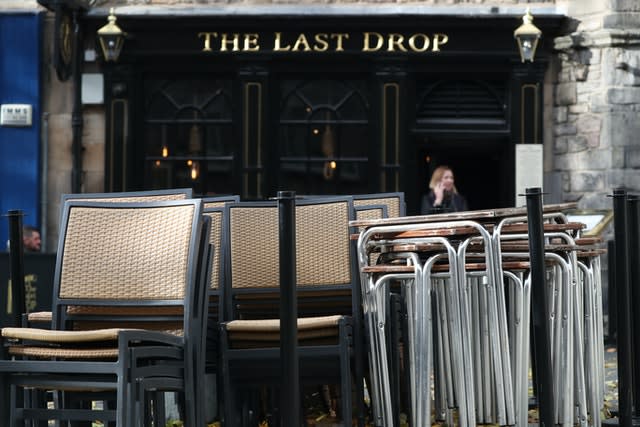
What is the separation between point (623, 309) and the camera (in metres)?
6.22

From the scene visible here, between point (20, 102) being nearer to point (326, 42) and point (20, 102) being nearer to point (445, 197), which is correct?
point (326, 42)

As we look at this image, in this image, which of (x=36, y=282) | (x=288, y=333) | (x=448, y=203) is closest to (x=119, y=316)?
(x=288, y=333)

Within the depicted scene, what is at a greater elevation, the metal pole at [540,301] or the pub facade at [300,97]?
the pub facade at [300,97]

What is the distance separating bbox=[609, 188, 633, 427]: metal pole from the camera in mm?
6156

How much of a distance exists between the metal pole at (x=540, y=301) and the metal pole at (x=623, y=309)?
96 cm

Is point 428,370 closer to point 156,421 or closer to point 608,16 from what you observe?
point 156,421

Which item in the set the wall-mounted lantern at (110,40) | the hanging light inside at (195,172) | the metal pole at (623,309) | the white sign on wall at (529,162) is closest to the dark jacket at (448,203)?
the white sign on wall at (529,162)

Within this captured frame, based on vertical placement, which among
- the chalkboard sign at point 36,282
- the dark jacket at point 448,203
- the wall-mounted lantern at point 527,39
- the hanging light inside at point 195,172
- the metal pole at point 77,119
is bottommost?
the chalkboard sign at point 36,282

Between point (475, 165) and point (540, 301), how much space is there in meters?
11.6

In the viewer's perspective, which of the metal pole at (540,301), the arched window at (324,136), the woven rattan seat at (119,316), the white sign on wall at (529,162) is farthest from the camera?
the arched window at (324,136)

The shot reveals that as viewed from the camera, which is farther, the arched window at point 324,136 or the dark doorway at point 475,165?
the dark doorway at point 475,165

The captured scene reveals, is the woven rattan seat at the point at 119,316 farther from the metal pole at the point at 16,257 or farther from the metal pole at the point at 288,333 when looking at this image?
the metal pole at the point at 16,257

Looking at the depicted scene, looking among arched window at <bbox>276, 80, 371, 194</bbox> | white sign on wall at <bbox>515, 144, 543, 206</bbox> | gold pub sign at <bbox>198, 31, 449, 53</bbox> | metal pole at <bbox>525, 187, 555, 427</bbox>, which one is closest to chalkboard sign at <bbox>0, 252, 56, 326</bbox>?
arched window at <bbox>276, 80, 371, 194</bbox>

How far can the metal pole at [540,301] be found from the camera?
5.20 meters
